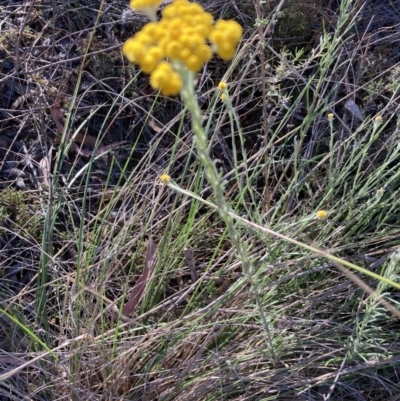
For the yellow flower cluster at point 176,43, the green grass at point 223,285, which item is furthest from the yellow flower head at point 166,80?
the green grass at point 223,285

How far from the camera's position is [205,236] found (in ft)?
6.20

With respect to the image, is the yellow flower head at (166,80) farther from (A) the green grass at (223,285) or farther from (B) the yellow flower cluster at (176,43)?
(A) the green grass at (223,285)

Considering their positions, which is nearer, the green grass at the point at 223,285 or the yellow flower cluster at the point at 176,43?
the yellow flower cluster at the point at 176,43

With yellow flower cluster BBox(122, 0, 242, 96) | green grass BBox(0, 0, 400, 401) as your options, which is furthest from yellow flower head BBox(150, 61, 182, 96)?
green grass BBox(0, 0, 400, 401)

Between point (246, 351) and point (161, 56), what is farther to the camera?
point (246, 351)

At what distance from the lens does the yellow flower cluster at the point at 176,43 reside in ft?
2.55

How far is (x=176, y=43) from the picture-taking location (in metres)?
0.77

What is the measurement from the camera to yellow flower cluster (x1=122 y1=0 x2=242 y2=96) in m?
0.78

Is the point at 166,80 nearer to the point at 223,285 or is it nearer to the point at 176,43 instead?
the point at 176,43

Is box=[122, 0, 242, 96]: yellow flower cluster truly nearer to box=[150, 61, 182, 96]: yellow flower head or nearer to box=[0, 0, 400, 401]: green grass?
box=[150, 61, 182, 96]: yellow flower head

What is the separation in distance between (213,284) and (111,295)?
391 millimetres

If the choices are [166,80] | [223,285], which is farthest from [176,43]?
[223,285]

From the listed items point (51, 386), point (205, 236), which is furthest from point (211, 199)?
point (51, 386)

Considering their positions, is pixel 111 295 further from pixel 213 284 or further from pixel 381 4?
pixel 381 4
